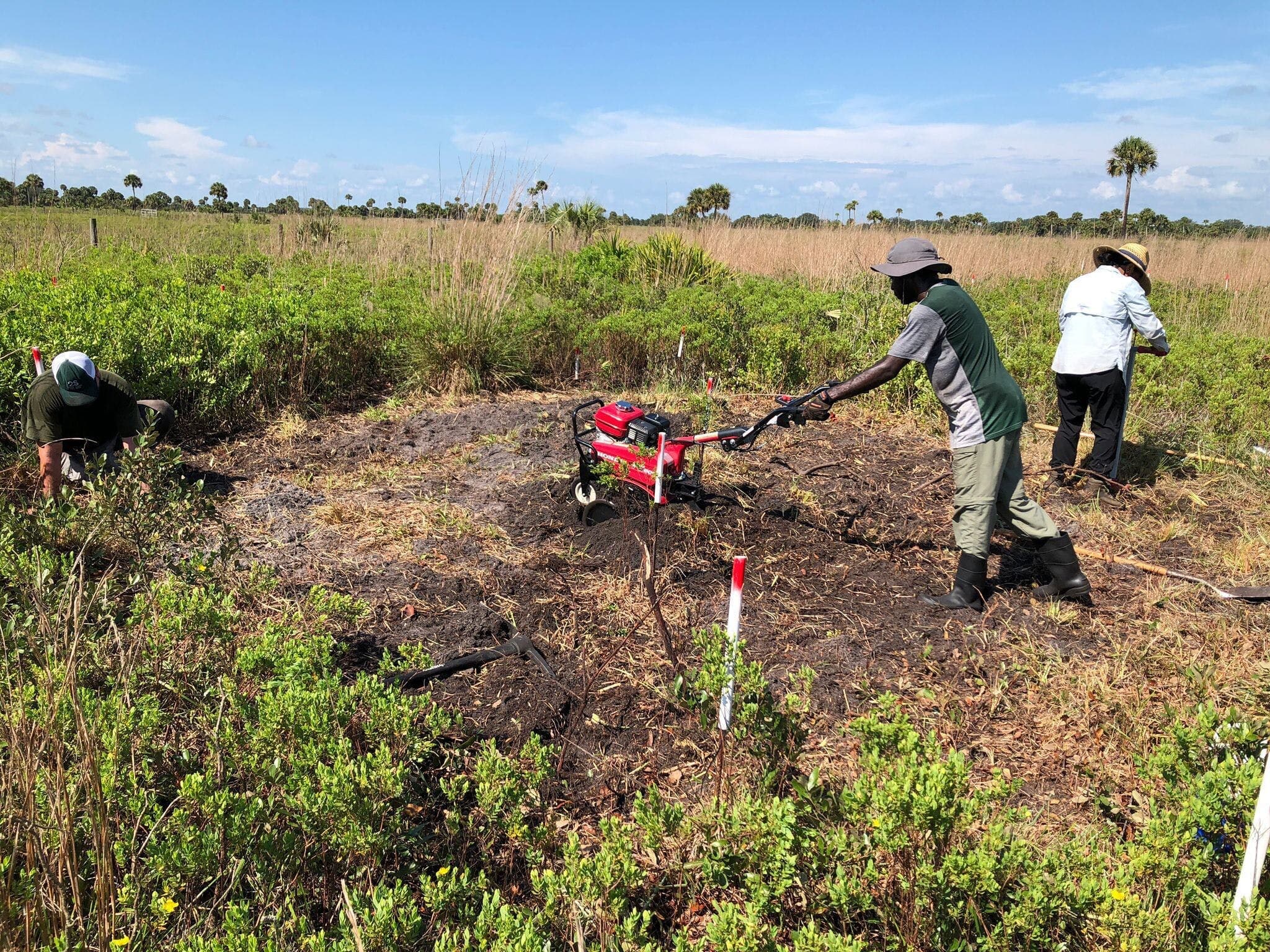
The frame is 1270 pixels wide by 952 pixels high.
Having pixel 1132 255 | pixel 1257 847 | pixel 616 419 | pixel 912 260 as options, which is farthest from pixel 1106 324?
pixel 1257 847

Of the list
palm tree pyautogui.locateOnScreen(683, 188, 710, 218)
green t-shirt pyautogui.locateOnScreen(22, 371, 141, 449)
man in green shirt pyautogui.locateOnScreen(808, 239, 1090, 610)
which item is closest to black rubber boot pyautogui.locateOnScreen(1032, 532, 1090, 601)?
man in green shirt pyautogui.locateOnScreen(808, 239, 1090, 610)

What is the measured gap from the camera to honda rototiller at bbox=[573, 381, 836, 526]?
12.9 ft

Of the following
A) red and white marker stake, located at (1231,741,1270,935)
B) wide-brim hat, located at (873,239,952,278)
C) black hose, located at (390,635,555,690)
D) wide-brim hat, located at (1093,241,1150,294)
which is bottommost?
black hose, located at (390,635,555,690)

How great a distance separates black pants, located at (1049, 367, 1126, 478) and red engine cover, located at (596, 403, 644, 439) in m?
3.18

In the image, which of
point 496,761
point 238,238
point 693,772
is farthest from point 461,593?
point 238,238

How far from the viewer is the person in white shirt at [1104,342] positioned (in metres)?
5.45

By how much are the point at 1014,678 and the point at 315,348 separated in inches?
253

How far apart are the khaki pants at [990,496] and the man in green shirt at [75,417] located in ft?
14.9

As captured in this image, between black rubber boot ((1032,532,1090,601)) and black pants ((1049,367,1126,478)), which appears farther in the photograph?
black pants ((1049,367,1126,478))

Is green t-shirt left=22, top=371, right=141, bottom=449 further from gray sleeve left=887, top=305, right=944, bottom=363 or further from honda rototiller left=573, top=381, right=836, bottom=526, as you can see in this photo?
gray sleeve left=887, top=305, right=944, bottom=363

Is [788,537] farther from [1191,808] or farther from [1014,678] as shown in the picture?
[1191,808]

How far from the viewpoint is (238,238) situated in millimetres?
16609

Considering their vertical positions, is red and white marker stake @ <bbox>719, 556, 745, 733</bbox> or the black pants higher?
the black pants

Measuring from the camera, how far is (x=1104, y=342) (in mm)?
5465
